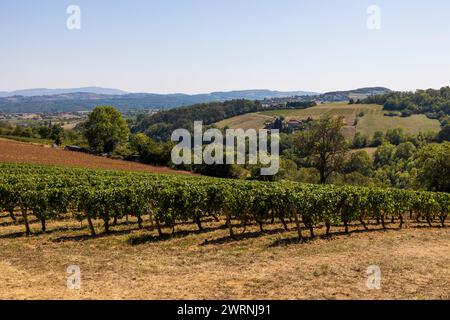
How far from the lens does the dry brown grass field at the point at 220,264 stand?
565 inches

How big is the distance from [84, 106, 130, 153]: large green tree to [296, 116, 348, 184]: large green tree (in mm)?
48664

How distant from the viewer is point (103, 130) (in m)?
93.1

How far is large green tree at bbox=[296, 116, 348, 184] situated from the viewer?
61.7 m

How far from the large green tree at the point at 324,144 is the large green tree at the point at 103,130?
48.7 meters

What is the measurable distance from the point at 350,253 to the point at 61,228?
18884mm

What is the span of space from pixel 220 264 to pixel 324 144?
4644cm

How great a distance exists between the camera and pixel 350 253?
20.2 metres

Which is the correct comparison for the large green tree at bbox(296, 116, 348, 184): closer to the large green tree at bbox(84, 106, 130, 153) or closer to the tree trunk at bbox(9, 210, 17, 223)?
the tree trunk at bbox(9, 210, 17, 223)

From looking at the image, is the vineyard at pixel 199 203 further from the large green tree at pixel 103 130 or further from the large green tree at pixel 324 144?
the large green tree at pixel 103 130

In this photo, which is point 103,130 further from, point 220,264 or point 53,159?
point 220,264

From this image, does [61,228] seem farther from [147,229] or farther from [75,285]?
[75,285]

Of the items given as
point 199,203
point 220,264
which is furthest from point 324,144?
point 220,264

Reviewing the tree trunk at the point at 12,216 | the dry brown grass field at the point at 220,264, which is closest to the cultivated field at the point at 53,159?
the tree trunk at the point at 12,216
